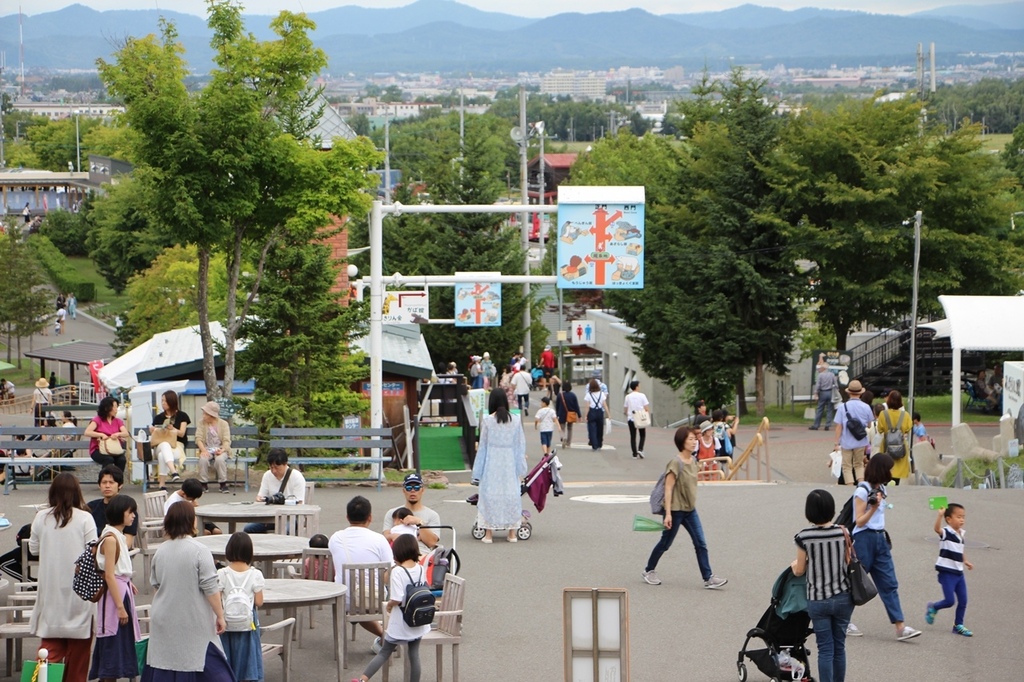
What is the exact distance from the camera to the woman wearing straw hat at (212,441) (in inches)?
781

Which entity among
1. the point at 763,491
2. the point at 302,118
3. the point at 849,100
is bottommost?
the point at 763,491

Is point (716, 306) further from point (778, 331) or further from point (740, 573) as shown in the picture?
point (740, 573)

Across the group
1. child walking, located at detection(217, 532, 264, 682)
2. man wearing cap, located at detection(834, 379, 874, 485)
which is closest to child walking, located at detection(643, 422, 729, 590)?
child walking, located at detection(217, 532, 264, 682)

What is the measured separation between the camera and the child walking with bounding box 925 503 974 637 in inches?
464

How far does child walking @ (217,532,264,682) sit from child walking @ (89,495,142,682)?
26.2 inches

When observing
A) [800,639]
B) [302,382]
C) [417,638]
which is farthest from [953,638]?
[302,382]

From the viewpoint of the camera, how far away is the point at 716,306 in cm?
4019

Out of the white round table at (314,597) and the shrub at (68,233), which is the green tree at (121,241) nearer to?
the shrub at (68,233)

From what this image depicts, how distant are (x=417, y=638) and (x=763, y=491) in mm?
11645

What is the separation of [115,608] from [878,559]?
6237 mm

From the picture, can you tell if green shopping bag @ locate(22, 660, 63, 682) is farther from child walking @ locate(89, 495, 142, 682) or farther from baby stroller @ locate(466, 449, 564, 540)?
baby stroller @ locate(466, 449, 564, 540)

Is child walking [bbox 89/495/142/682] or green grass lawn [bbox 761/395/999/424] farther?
green grass lawn [bbox 761/395/999/424]

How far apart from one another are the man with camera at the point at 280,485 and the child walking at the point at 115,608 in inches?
181

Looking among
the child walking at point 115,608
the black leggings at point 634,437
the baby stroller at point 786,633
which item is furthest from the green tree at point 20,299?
the baby stroller at point 786,633
